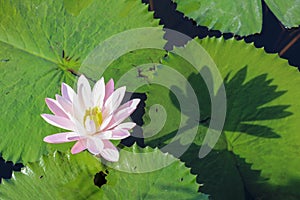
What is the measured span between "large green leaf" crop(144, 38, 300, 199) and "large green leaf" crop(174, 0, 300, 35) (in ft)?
0.75

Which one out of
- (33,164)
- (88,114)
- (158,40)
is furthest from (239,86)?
(33,164)

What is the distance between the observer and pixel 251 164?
68.7 inches

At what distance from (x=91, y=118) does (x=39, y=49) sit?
0.60 m

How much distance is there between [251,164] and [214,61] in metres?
0.43

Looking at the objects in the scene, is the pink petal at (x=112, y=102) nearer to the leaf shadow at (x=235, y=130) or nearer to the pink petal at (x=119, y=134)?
the pink petal at (x=119, y=134)

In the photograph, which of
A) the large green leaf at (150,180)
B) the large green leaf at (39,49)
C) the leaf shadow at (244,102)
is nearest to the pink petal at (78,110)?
the large green leaf at (150,180)

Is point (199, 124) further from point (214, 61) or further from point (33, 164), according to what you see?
point (33, 164)

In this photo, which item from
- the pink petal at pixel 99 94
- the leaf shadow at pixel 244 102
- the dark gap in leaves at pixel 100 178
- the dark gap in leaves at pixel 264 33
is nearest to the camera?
the pink petal at pixel 99 94

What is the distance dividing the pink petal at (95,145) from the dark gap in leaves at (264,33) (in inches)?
38.1

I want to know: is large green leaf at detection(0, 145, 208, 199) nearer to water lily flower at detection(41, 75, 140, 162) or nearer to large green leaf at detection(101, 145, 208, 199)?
large green leaf at detection(101, 145, 208, 199)

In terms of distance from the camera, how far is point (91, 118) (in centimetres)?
148

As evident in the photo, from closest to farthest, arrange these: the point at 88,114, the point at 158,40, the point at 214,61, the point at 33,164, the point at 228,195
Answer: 1. the point at 88,114
2. the point at 33,164
3. the point at 228,195
4. the point at 214,61
5. the point at 158,40

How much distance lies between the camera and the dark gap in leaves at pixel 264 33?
230 cm

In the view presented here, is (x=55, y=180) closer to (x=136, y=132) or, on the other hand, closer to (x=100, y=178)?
(x=100, y=178)
